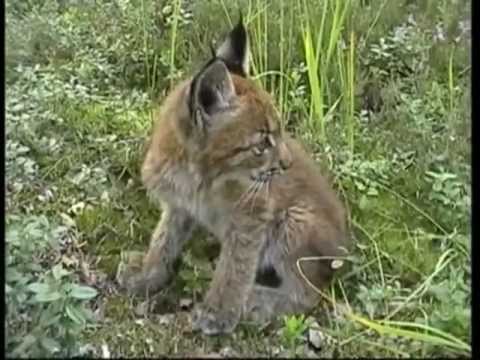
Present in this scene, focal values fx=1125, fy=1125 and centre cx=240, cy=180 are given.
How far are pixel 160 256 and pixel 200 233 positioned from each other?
6.5 inches

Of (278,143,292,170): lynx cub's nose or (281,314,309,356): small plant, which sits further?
(278,143,292,170): lynx cub's nose

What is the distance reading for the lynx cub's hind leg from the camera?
10.6 feet

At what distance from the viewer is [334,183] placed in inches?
138

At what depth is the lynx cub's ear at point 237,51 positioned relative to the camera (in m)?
3.16

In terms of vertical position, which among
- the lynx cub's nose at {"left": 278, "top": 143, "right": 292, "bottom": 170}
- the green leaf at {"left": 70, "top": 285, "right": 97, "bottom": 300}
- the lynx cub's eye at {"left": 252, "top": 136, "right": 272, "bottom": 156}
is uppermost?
the lynx cub's eye at {"left": 252, "top": 136, "right": 272, "bottom": 156}

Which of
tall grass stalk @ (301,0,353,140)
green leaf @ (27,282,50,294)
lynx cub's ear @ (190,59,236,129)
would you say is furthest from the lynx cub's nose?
green leaf @ (27,282,50,294)

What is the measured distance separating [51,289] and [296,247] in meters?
0.76

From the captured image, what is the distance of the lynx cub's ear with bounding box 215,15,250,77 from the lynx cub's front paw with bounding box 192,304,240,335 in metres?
0.67

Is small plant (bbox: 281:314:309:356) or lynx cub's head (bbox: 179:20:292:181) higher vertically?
lynx cub's head (bbox: 179:20:292:181)

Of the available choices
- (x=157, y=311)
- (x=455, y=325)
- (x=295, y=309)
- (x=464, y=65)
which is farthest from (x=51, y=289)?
(x=464, y=65)

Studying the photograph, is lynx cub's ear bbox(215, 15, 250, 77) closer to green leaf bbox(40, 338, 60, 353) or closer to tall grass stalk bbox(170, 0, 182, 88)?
tall grass stalk bbox(170, 0, 182, 88)

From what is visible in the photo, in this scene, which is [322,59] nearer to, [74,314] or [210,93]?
[210,93]

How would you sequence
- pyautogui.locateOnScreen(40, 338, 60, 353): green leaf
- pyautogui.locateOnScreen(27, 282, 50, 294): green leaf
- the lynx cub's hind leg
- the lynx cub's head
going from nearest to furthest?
pyautogui.locateOnScreen(40, 338, 60, 353): green leaf < pyautogui.locateOnScreen(27, 282, 50, 294): green leaf < the lynx cub's head < the lynx cub's hind leg
